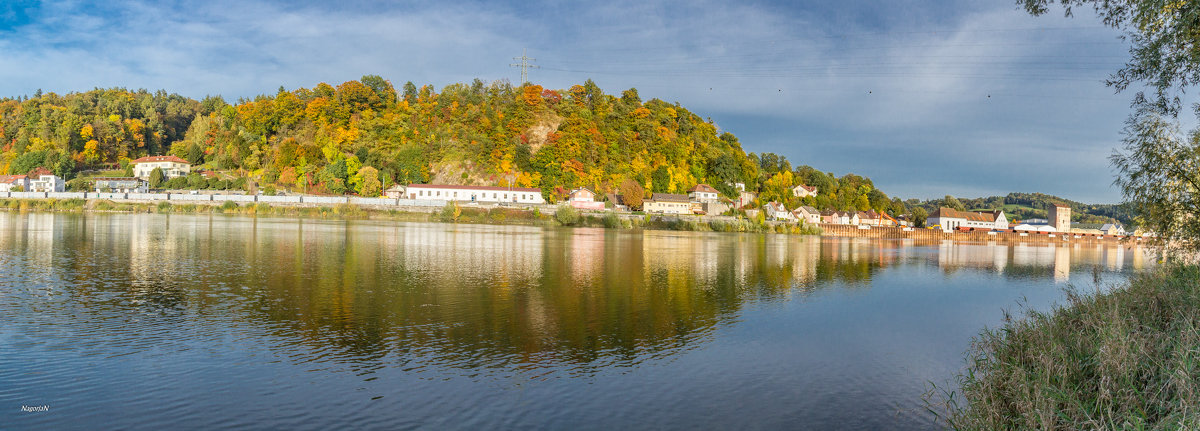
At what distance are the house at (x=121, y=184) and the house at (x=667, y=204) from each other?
8521cm

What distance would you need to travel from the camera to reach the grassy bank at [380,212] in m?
81.1

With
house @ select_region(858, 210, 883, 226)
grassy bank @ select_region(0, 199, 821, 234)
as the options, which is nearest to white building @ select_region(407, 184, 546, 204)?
grassy bank @ select_region(0, 199, 821, 234)

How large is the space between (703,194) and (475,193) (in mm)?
43654

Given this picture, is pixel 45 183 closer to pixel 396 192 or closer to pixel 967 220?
pixel 396 192

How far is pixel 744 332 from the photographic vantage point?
51.5 feet

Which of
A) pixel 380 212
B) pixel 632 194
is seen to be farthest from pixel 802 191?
pixel 380 212

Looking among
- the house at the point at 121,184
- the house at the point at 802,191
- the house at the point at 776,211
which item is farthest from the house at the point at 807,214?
the house at the point at 121,184

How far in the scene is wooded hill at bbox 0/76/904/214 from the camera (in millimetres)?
105875

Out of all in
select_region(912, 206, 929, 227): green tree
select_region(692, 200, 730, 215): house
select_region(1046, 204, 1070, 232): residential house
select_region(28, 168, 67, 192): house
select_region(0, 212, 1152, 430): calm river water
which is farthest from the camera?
select_region(912, 206, 929, 227): green tree

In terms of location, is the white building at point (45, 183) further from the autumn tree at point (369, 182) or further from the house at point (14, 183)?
the autumn tree at point (369, 182)

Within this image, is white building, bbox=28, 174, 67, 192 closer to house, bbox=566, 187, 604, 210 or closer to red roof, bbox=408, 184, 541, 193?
red roof, bbox=408, 184, 541, 193

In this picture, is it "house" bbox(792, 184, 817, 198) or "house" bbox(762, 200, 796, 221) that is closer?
"house" bbox(762, 200, 796, 221)

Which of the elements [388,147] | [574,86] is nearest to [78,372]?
[388,147]

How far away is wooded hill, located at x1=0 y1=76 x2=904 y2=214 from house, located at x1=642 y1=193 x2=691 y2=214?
5.75 meters
